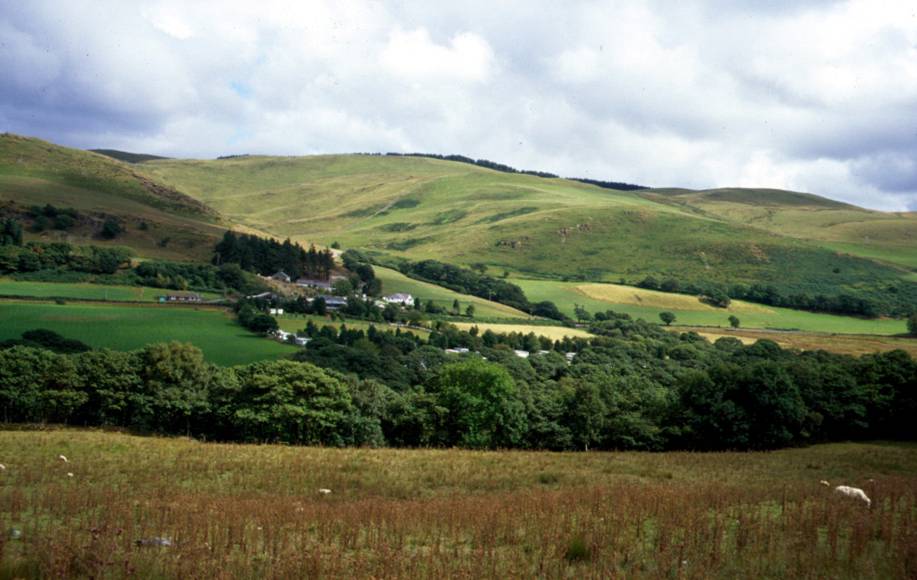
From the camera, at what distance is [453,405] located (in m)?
56.6

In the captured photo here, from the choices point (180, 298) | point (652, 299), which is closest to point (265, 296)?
point (180, 298)

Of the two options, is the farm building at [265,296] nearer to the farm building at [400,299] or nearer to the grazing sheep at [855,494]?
the farm building at [400,299]

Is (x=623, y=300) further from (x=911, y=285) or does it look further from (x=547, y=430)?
(x=547, y=430)

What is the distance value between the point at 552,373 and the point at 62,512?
273 feet

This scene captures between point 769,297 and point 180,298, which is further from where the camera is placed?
point 769,297

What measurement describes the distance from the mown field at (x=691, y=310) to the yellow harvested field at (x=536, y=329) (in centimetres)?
2428

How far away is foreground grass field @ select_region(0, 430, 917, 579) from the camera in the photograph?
43.9 feet

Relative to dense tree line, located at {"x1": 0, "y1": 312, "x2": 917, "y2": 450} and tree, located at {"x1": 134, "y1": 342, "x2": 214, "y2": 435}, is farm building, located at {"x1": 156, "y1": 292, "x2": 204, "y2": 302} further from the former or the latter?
tree, located at {"x1": 134, "y1": 342, "x2": 214, "y2": 435}

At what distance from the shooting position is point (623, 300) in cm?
17850

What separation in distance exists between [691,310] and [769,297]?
22.2 meters

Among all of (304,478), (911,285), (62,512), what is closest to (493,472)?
(304,478)

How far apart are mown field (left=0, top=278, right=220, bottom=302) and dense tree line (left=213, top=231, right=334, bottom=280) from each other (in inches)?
1301

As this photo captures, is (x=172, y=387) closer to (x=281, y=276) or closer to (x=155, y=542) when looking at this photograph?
(x=155, y=542)

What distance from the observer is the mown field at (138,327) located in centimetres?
9219
